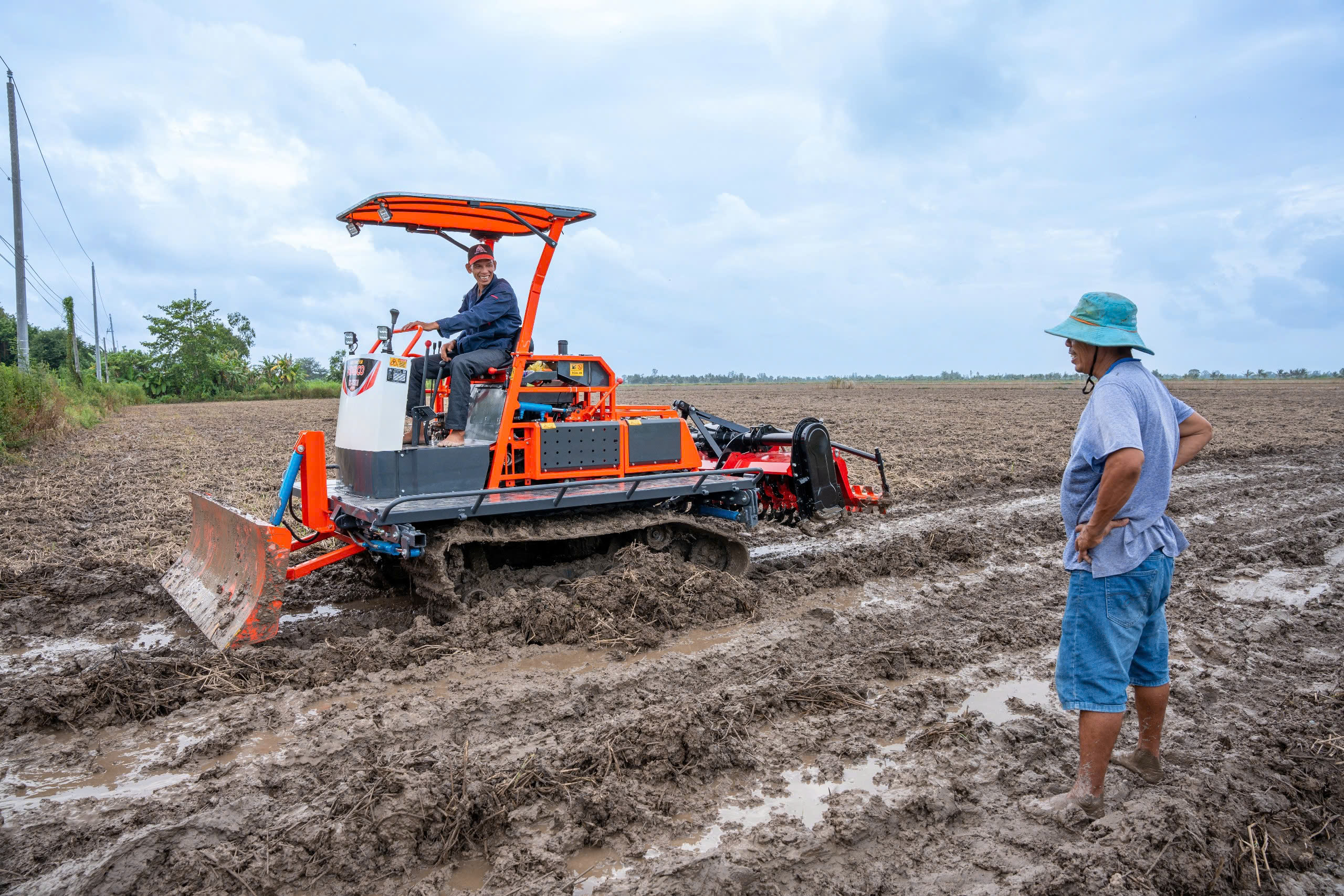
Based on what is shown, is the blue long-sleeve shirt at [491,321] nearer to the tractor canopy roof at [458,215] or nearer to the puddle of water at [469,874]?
the tractor canopy roof at [458,215]

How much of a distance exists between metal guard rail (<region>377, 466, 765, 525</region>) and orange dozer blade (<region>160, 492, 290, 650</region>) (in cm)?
69

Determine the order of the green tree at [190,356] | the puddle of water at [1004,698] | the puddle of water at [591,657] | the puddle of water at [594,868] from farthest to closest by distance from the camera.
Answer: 1. the green tree at [190,356]
2. the puddle of water at [591,657]
3. the puddle of water at [1004,698]
4. the puddle of water at [594,868]

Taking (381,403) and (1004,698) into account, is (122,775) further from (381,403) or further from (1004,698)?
(1004,698)

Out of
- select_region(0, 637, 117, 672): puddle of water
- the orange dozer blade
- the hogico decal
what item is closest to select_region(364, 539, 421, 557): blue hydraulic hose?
the orange dozer blade

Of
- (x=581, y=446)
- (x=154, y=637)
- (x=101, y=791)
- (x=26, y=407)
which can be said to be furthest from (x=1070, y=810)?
(x=26, y=407)

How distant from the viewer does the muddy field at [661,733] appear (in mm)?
2914

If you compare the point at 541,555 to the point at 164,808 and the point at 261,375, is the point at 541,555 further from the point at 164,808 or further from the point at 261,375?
the point at 261,375

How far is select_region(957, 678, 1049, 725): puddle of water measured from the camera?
4.25m

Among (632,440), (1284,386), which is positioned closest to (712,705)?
(632,440)

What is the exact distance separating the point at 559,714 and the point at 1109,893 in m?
2.44

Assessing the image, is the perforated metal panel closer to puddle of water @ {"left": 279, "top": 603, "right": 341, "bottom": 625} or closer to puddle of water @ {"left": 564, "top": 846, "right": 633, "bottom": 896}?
puddle of water @ {"left": 279, "top": 603, "right": 341, "bottom": 625}

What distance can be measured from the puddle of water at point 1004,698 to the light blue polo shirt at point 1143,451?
142cm

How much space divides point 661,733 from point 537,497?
2206 mm

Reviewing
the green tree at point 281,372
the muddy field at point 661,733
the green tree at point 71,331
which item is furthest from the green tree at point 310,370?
the muddy field at point 661,733
